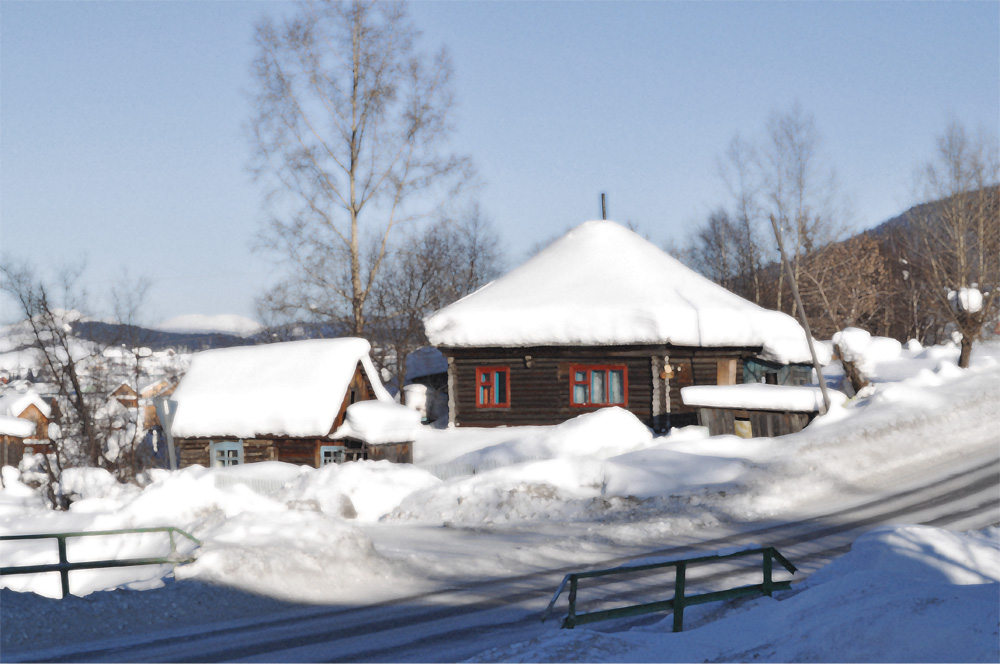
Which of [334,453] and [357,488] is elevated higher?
[334,453]

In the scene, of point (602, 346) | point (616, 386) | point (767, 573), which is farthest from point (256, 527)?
point (616, 386)

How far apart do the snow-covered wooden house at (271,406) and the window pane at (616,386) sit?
798 cm

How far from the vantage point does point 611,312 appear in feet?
90.0

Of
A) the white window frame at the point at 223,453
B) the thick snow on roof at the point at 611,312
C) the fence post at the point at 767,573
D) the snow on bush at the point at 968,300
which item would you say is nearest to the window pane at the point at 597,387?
the thick snow on roof at the point at 611,312

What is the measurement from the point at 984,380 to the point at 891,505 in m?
10.4

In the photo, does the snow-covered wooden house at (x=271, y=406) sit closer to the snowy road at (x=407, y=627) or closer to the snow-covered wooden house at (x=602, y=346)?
the snow-covered wooden house at (x=602, y=346)

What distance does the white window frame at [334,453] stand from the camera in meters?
24.4

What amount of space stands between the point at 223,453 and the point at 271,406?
7.21 ft

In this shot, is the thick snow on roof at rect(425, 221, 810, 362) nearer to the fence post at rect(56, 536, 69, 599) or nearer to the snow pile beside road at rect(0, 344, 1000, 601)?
the snow pile beside road at rect(0, 344, 1000, 601)

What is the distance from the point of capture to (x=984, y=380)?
23.8m

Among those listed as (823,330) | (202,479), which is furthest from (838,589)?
(823,330)

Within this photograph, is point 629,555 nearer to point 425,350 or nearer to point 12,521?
point 12,521

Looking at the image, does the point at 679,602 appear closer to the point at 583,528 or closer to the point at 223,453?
the point at 583,528

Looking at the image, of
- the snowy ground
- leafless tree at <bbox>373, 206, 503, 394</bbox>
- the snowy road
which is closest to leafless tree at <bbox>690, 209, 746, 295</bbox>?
leafless tree at <bbox>373, 206, 503, 394</bbox>
